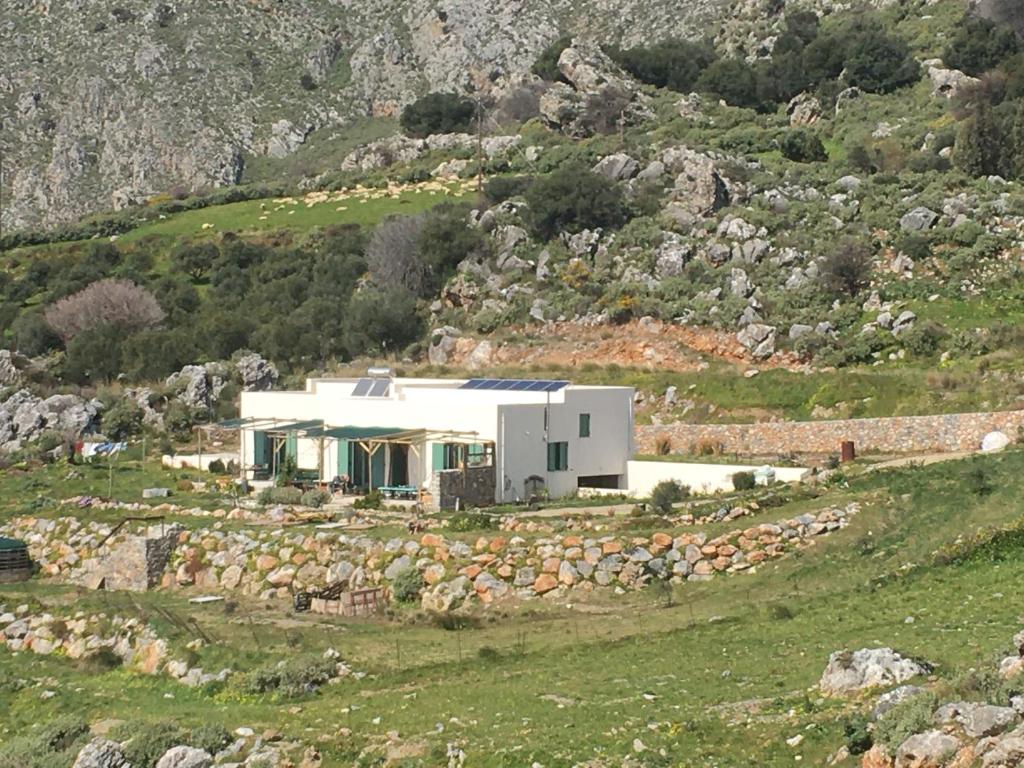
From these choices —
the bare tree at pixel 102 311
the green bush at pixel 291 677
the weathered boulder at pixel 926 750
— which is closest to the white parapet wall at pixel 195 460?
Answer: the green bush at pixel 291 677

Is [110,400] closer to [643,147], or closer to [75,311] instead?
[75,311]

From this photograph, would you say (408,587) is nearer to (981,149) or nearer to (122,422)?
(122,422)

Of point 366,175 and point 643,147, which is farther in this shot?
point 366,175

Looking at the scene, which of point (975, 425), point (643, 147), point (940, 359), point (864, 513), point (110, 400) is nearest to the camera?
point (864, 513)

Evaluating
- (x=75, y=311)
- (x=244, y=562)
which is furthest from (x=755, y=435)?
(x=75, y=311)

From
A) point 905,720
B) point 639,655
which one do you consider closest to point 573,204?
point 639,655

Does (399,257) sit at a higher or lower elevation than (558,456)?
higher

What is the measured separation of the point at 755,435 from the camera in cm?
4872

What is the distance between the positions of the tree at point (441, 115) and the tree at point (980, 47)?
34.7 m

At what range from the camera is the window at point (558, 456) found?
44906mm

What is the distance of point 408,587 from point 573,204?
42.9 meters

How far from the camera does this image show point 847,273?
63375mm

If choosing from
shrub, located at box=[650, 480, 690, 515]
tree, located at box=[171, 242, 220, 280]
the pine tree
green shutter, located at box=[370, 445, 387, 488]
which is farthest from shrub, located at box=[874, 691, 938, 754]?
tree, located at box=[171, 242, 220, 280]

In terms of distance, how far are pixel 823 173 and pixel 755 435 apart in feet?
110
